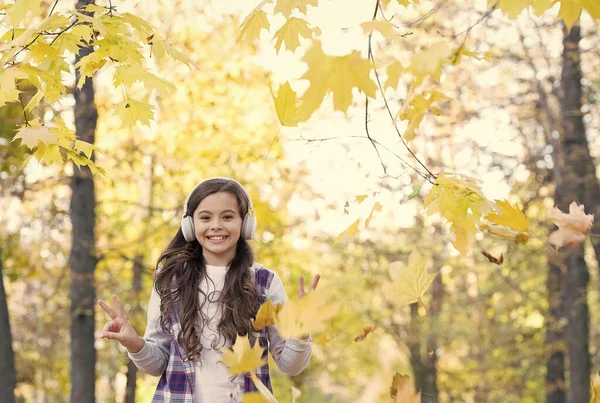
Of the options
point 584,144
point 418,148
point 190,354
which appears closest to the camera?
point 190,354

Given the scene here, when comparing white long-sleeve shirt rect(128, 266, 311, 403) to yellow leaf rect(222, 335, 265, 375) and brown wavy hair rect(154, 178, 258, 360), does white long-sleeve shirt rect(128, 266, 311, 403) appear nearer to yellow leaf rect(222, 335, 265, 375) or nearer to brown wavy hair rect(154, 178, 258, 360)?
brown wavy hair rect(154, 178, 258, 360)

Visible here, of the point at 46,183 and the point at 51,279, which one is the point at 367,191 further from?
the point at 51,279

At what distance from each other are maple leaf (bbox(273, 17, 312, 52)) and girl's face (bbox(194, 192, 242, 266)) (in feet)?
2.81

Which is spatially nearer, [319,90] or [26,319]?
[319,90]

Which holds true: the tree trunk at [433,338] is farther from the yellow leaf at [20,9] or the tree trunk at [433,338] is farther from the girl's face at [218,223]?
the yellow leaf at [20,9]

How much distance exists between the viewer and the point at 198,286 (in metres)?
2.89

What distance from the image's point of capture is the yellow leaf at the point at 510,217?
6.89ft

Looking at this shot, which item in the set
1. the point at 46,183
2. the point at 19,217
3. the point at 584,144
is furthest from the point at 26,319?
the point at 584,144

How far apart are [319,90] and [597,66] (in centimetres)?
906

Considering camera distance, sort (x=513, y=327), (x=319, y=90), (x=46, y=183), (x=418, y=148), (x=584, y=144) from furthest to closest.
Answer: (x=513, y=327)
(x=418, y=148)
(x=584, y=144)
(x=46, y=183)
(x=319, y=90)

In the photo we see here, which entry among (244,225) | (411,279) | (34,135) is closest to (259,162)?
(244,225)

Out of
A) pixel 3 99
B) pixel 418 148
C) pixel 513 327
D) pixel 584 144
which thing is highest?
pixel 418 148

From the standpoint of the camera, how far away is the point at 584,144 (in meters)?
8.91

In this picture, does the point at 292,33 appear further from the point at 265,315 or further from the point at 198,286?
the point at 198,286
